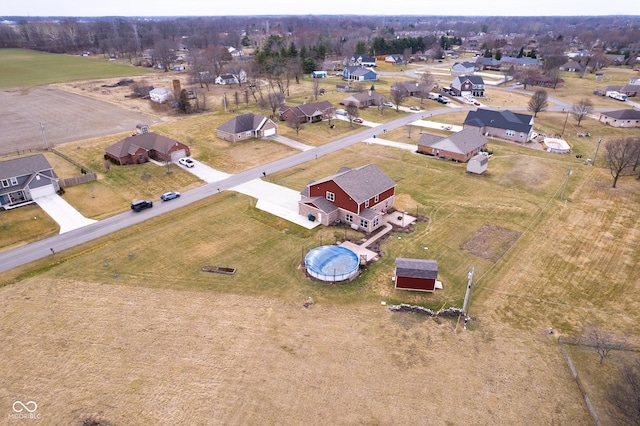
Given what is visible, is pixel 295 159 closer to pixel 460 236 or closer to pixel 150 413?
pixel 460 236

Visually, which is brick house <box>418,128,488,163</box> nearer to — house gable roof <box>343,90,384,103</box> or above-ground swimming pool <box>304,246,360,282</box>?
house gable roof <box>343,90,384,103</box>

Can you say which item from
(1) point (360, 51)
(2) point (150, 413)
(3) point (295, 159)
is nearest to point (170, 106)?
(3) point (295, 159)

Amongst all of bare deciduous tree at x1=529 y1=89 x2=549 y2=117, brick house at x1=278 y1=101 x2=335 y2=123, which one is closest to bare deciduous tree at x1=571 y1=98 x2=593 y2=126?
bare deciduous tree at x1=529 y1=89 x2=549 y2=117

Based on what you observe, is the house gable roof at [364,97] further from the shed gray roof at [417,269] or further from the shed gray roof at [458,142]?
the shed gray roof at [417,269]

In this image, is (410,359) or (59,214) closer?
(410,359)

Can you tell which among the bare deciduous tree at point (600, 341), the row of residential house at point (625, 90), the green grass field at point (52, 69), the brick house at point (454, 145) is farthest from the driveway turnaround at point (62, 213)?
the row of residential house at point (625, 90)

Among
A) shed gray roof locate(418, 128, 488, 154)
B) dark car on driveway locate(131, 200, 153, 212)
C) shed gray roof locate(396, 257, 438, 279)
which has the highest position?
shed gray roof locate(418, 128, 488, 154)
